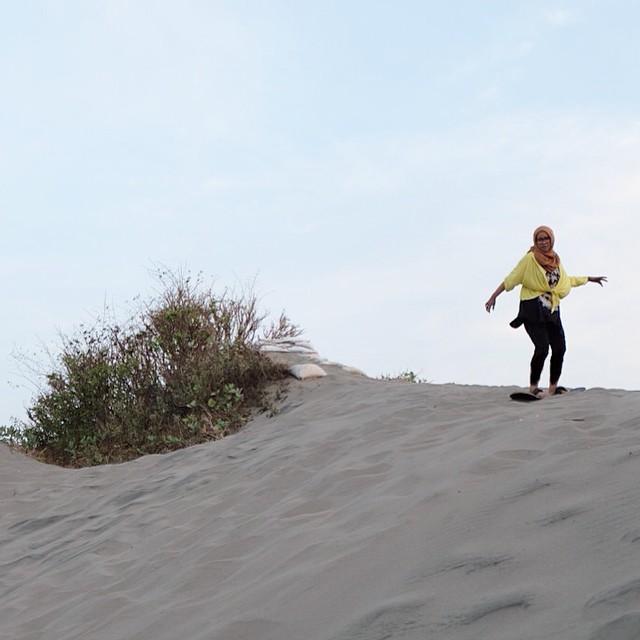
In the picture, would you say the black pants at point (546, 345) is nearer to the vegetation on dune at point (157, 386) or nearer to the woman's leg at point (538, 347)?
the woman's leg at point (538, 347)

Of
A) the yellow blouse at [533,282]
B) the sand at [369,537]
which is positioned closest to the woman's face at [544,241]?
the yellow blouse at [533,282]

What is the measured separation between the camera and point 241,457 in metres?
8.12

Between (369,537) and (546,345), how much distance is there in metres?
4.75

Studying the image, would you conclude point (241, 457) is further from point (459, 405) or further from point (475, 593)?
point (475, 593)

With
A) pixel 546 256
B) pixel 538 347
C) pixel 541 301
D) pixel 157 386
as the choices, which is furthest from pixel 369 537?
pixel 157 386

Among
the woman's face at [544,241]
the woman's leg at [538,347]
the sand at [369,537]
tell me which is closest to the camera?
the sand at [369,537]

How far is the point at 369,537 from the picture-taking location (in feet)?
13.7

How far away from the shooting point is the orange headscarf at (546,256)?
28.2 ft

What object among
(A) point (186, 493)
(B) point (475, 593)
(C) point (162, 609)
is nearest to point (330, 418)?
(A) point (186, 493)

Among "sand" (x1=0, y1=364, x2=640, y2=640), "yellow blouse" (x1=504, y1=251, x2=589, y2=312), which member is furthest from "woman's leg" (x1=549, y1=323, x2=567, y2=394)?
"sand" (x1=0, y1=364, x2=640, y2=640)

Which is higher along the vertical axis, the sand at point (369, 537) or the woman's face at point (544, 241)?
the woman's face at point (544, 241)

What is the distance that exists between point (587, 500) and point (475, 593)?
863mm

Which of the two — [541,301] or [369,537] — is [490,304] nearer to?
[541,301]

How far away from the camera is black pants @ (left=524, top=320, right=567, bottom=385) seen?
27.8ft
